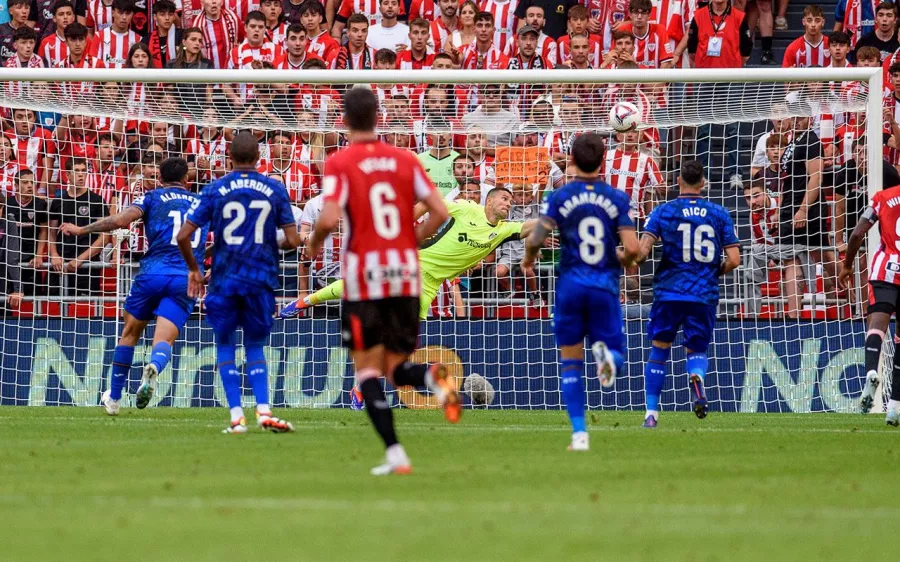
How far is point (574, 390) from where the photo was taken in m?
9.88

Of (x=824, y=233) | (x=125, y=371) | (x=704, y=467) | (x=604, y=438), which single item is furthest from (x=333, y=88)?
(x=704, y=467)

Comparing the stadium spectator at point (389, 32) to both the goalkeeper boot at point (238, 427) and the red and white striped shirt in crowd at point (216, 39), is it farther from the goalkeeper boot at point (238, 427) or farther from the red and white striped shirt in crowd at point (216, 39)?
the goalkeeper boot at point (238, 427)

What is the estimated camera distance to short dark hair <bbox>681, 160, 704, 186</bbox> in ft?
41.0

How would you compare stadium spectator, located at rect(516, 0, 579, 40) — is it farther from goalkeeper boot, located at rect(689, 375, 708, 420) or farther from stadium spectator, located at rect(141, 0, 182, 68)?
goalkeeper boot, located at rect(689, 375, 708, 420)

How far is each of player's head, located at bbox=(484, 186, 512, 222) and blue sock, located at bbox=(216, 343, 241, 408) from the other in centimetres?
499

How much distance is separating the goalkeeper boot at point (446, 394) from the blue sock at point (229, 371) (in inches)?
136

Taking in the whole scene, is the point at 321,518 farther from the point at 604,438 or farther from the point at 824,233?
the point at 824,233

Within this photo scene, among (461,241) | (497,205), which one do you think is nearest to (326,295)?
(461,241)

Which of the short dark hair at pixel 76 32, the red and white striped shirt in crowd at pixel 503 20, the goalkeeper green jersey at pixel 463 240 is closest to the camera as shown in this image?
the goalkeeper green jersey at pixel 463 240

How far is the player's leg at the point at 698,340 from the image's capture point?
12.6m

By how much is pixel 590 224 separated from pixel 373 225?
2215 millimetres

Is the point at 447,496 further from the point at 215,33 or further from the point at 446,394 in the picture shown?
the point at 215,33

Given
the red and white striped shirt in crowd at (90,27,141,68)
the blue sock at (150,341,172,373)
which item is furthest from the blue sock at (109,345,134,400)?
the red and white striped shirt in crowd at (90,27,141,68)

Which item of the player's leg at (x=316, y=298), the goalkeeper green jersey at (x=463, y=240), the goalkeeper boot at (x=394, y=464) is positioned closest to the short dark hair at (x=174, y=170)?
the player's leg at (x=316, y=298)
